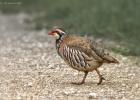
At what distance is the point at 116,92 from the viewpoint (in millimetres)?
12375

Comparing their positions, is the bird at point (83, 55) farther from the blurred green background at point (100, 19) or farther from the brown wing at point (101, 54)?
the blurred green background at point (100, 19)

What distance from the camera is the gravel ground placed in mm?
12051

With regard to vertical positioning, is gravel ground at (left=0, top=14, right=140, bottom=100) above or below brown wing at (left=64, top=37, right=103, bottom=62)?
below

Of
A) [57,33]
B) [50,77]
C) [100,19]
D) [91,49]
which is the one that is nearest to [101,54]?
[91,49]

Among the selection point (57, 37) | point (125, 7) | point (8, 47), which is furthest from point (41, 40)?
point (57, 37)

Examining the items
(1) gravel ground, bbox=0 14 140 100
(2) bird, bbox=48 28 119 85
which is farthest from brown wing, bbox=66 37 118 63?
(1) gravel ground, bbox=0 14 140 100

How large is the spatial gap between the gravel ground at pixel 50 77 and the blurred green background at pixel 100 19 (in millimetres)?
2101

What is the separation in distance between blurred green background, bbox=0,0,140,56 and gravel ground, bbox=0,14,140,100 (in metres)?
2.10

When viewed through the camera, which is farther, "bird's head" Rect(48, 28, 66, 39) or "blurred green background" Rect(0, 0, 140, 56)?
"blurred green background" Rect(0, 0, 140, 56)

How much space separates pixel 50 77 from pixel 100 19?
1123 centimetres

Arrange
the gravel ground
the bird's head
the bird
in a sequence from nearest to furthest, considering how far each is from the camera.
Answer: the gravel ground < the bird < the bird's head

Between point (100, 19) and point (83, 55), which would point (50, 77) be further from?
point (100, 19)

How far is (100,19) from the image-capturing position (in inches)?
994

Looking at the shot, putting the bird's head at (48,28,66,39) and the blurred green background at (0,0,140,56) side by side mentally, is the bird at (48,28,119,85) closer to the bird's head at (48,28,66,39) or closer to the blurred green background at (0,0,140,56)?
the bird's head at (48,28,66,39)
